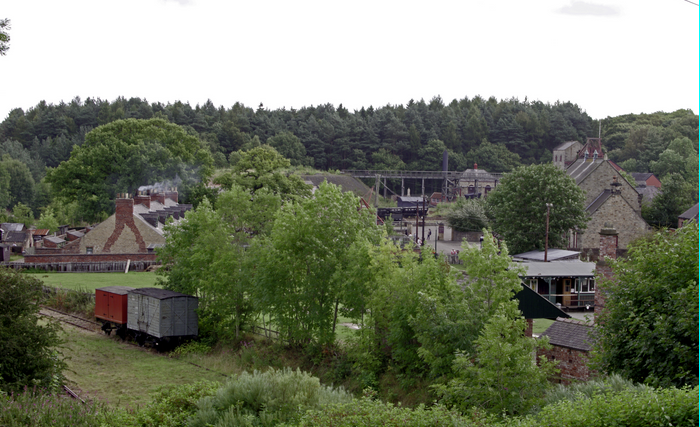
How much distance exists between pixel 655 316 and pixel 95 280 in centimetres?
3826

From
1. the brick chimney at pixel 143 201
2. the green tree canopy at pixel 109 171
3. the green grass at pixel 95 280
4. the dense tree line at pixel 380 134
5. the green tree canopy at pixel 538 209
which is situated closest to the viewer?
the green grass at pixel 95 280

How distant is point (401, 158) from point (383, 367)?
107 m

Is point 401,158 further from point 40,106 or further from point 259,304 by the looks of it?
point 259,304

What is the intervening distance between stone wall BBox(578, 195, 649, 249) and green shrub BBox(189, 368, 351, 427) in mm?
39627

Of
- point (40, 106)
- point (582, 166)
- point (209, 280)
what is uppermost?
point (40, 106)

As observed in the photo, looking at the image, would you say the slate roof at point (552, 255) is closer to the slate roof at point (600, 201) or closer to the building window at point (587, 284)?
the building window at point (587, 284)

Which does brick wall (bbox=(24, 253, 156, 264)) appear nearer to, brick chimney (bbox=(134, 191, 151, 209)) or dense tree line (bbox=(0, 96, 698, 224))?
brick chimney (bbox=(134, 191, 151, 209))

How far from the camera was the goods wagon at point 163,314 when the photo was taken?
27812mm

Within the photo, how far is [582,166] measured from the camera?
62.4 m

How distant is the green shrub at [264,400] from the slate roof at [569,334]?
7.96 metres

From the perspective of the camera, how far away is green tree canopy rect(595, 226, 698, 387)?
41.2 feet

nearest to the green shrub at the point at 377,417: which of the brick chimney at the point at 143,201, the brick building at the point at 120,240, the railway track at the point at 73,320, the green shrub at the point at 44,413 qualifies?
the green shrub at the point at 44,413

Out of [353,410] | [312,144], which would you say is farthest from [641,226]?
[312,144]

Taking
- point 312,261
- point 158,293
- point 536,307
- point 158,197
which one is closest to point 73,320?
point 158,293
